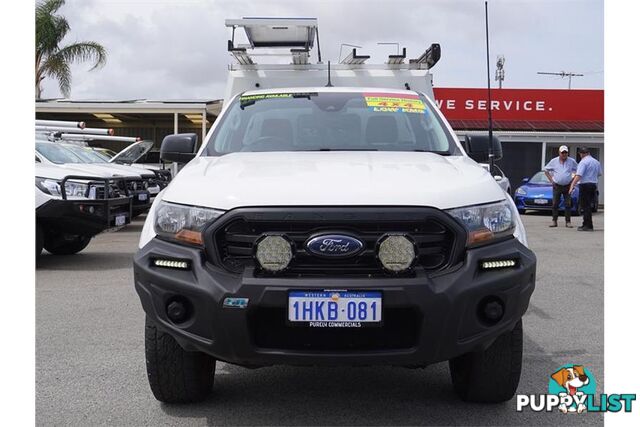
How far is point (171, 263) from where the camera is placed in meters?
3.35

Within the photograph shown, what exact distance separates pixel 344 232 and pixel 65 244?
7.78m

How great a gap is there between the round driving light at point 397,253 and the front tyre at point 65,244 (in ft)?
25.1

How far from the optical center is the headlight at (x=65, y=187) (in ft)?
28.9

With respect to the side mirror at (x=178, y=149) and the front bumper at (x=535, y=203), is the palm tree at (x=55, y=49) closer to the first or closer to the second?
the front bumper at (x=535, y=203)

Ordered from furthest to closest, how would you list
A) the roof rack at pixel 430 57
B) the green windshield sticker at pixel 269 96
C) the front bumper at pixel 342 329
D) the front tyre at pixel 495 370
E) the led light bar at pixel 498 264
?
the roof rack at pixel 430 57 → the green windshield sticker at pixel 269 96 → the front tyre at pixel 495 370 → the led light bar at pixel 498 264 → the front bumper at pixel 342 329

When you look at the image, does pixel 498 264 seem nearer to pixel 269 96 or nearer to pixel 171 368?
pixel 171 368

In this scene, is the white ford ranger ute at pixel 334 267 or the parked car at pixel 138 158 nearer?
the white ford ranger ute at pixel 334 267

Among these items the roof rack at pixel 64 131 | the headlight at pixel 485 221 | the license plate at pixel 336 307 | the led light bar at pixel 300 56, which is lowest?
the license plate at pixel 336 307

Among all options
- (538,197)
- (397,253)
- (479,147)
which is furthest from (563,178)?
(397,253)

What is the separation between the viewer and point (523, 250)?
3465 mm

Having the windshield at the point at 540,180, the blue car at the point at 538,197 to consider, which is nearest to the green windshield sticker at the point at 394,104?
the blue car at the point at 538,197
